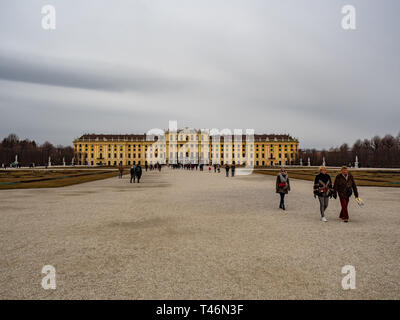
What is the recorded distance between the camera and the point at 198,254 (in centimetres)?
538

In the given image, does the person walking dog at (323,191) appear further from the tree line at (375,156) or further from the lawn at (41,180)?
the tree line at (375,156)

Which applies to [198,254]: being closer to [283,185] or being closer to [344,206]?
[344,206]

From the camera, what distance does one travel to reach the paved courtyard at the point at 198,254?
3.90 metres

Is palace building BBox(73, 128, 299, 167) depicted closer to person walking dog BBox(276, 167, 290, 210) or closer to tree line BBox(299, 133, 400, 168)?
tree line BBox(299, 133, 400, 168)

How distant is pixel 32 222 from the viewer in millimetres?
8211

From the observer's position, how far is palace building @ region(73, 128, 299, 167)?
125m

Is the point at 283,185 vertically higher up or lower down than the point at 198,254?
higher up

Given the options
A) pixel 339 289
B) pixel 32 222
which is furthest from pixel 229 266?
pixel 32 222

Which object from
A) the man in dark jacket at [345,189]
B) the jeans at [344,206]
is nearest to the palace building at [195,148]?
the man in dark jacket at [345,189]

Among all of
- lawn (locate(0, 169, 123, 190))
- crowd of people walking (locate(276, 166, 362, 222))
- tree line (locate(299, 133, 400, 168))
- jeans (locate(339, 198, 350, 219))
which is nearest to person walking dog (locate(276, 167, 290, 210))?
crowd of people walking (locate(276, 166, 362, 222))

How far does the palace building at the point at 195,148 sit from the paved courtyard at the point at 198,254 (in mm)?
115699

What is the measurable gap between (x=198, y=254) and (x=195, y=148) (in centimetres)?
12151

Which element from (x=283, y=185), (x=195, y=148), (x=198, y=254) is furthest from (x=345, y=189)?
(x=195, y=148)

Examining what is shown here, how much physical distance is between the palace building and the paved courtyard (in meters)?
116
